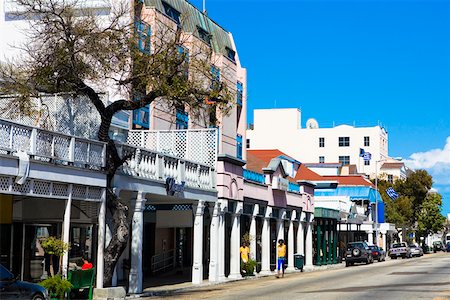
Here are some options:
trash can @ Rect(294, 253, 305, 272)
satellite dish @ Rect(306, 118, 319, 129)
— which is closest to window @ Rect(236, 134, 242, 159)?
trash can @ Rect(294, 253, 305, 272)

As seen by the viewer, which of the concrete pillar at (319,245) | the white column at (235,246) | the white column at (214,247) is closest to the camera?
the white column at (214,247)

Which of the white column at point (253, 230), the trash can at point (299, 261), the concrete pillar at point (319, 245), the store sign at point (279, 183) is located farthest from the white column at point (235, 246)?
the concrete pillar at point (319, 245)

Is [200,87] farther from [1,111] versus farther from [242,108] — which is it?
[242,108]

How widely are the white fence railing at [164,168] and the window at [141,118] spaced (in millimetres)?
8997

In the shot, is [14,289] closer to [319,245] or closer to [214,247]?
[214,247]

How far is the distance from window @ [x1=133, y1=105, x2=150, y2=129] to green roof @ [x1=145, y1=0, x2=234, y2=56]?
567cm

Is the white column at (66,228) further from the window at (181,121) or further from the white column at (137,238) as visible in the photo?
the window at (181,121)

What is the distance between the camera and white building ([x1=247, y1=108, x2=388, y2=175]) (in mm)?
120500

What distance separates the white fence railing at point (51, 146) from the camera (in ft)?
63.3

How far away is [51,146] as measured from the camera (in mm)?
20953

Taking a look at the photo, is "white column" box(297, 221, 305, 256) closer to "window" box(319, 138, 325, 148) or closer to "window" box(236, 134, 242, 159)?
"window" box(236, 134, 242, 159)

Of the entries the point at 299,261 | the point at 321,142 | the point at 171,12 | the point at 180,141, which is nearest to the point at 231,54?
the point at 171,12

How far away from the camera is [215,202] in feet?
108

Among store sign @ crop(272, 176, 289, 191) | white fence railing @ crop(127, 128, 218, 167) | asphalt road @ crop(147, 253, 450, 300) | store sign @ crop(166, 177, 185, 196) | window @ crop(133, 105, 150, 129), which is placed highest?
window @ crop(133, 105, 150, 129)
